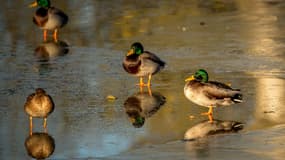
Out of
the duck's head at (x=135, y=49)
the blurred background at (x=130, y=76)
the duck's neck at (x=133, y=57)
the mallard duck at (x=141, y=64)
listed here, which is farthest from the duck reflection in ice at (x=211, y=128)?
the duck's head at (x=135, y=49)

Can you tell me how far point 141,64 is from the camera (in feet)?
41.5

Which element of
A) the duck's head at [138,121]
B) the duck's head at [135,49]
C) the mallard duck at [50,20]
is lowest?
the duck's head at [138,121]

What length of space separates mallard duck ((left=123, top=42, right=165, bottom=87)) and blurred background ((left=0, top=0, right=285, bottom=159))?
0.65ft

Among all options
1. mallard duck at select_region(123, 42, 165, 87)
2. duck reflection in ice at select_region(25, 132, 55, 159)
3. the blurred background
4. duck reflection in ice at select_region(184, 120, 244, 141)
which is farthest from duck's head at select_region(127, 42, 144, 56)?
duck reflection in ice at select_region(25, 132, 55, 159)

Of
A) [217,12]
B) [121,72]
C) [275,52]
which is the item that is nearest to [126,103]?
[121,72]

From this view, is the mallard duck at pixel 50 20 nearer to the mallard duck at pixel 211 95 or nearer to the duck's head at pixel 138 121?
the duck's head at pixel 138 121

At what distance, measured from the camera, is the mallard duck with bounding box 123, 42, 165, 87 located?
41.7ft

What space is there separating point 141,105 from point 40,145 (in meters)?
2.20

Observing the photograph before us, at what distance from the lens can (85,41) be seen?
16422 mm

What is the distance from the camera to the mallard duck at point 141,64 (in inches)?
501

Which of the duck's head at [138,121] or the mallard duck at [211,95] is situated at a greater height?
the mallard duck at [211,95]

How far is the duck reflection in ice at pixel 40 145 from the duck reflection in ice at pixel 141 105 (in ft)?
3.67

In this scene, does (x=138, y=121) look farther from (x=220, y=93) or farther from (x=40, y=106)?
(x=40, y=106)

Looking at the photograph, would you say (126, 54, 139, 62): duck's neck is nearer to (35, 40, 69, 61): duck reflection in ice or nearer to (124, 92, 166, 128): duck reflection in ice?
(124, 92, 166, 128): duck reflection in ice
